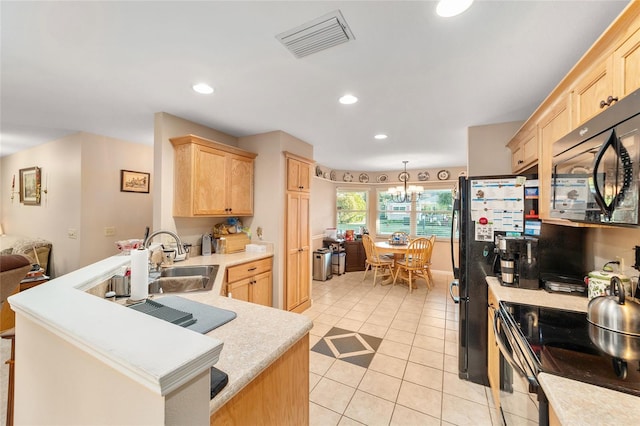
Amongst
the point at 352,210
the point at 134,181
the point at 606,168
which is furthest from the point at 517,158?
the point at 134,181

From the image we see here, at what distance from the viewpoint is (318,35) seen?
4.83 feet

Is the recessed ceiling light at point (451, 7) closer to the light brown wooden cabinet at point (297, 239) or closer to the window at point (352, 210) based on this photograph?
the light brown wooden cabinet at point (297, 239)

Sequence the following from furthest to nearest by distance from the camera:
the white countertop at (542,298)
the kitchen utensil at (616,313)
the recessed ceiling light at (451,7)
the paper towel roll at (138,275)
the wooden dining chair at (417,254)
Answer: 1. the wooden dining chair at (417,254)
2. the white countertop at (542,298)
3. the paper towel roll at (138,275)
4. the recessed ceiling light at (451,7)
5. the kitchen utensil at (616,313)

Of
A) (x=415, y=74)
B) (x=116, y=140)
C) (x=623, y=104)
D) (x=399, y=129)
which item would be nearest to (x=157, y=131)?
(x=116, y=140)

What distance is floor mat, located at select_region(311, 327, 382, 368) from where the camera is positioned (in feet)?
8.18

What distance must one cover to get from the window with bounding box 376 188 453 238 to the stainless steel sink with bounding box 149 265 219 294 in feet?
16.2

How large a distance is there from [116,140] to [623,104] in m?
4.96

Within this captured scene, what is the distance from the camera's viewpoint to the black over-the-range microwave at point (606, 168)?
891 mm

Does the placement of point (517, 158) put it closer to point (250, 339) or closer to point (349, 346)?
point (349, 346)

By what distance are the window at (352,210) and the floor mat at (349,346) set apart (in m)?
3.79

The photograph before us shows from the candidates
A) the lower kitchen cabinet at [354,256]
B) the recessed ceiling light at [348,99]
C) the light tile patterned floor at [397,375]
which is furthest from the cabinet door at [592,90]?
the lower kitchen cabinet at [354,256]

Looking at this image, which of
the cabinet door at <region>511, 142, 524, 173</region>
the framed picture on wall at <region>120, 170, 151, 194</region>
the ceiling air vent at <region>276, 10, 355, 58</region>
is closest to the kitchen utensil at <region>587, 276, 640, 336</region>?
the cabinet door at <region>511, 142, 524, 173</region>

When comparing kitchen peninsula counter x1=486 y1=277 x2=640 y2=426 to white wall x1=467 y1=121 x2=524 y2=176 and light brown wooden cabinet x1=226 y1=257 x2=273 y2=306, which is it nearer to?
light brown wooden cabinet x1=226 y1=257 x2=273 y2=306

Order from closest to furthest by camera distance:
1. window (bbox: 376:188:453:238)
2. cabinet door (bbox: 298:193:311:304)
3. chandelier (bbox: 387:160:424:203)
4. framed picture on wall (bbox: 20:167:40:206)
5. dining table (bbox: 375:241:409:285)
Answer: cabinet door (bbox: 298:193:311:304) < framed picture on wall (bbox: 20:167:40:206) < dining table (bbox: 375:241:409:285) < chandelier (bbox: 387:160:424:203) < window (bbox: 376:188:453:238)
